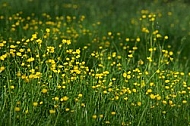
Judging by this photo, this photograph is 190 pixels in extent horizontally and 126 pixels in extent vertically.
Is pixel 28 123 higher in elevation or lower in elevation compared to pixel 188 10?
lower

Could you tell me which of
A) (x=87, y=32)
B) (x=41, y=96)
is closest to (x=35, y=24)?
(x=87, y=32)

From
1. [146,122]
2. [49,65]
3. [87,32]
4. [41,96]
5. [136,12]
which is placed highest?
[136,12]

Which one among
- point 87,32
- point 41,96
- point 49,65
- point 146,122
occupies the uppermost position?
point 87,32

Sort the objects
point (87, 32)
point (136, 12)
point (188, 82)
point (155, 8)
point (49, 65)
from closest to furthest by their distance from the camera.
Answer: point (49, 65), point (188, 82), point (87, 32), point (136, 12), point (155, 8)

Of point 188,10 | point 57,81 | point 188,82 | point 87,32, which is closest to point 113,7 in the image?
point 188,10

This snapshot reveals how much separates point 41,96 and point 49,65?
51 centimetres

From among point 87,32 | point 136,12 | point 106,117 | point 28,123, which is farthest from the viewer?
point 136,12

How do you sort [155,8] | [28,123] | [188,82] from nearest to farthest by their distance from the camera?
[28,123] → [188,82] → [155,8]

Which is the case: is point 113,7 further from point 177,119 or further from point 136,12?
point 177,119

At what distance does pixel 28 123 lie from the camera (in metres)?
3.45

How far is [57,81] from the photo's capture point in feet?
13.0

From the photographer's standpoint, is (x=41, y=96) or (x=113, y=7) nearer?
(x=41, y=96)

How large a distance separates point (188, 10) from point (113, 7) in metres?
1.97

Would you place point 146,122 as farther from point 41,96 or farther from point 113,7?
point 113,7
